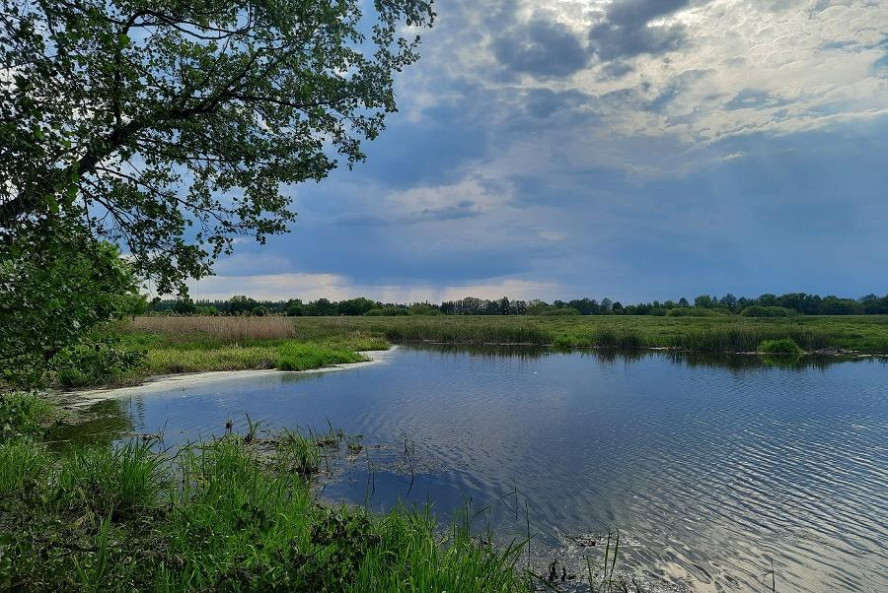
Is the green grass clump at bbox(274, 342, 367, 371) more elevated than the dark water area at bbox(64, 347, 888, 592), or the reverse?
the green grass clump at bbox(274, 342, 367, 371)

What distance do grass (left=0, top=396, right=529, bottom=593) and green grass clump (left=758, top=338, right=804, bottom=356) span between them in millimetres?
38334

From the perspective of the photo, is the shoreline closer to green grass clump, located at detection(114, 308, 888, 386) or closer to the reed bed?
green grass clump, located at detection(114, 308, 888, 386)

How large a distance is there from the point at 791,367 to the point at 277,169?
107 ft

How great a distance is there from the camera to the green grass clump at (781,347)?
37.7 metres

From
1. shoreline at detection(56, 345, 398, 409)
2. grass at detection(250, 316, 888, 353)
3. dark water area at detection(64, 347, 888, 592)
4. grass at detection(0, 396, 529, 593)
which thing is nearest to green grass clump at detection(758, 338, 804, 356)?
grass at detection(250, 316, 888, 353)

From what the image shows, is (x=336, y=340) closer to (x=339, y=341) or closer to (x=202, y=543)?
(x=339, y=341)

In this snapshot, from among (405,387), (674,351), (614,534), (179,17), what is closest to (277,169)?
(179,17)

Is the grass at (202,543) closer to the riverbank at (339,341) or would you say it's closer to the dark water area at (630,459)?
the dark water area at (630,459)

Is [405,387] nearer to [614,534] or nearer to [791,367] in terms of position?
[614,534]

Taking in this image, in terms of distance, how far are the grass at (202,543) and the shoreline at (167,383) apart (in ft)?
40.2

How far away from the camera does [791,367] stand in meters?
30.0

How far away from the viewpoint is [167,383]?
2152 cm

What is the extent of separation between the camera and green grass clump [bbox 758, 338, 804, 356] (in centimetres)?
3772

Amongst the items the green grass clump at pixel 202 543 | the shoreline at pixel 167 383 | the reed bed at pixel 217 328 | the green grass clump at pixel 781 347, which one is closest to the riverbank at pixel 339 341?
the reed bed at pixel 217 328
